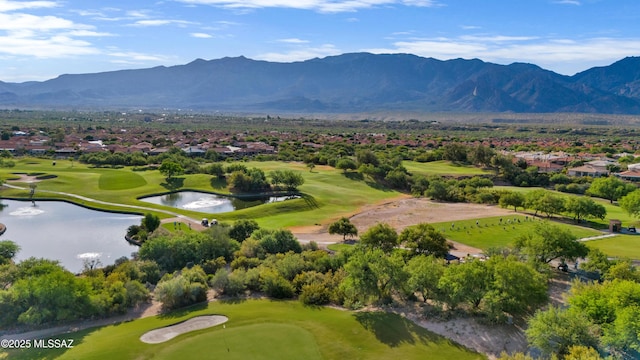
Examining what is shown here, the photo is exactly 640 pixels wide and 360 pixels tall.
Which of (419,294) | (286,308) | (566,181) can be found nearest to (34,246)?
(286,308)

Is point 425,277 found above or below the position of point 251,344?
above

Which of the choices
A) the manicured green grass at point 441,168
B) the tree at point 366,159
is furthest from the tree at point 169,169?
the manicured green grass at point 441,168

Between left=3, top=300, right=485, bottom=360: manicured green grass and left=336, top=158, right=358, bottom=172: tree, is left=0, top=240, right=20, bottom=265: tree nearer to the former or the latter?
left=3, top=300, right=485, bottom=360: manicured green grass

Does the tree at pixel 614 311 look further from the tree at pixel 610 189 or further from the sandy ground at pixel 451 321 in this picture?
the tree at pixel 610 189

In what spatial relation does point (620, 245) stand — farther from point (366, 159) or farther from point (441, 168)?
point (441, 168)

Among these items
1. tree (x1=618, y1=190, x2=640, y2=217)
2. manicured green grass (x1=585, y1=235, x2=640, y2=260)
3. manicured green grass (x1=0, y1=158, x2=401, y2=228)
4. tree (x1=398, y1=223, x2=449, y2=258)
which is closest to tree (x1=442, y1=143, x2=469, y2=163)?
manicured green grass (x1=0, y1=158, x2=401, y2=228)

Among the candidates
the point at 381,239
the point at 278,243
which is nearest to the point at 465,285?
the point at 381,239
